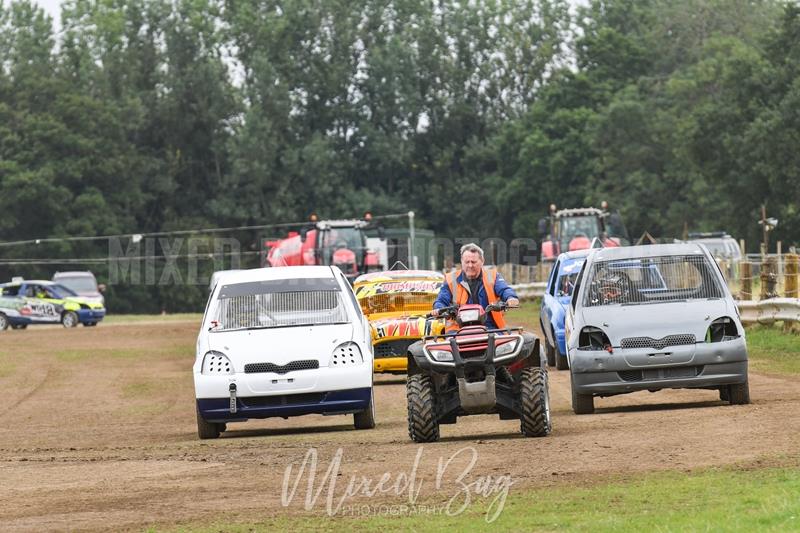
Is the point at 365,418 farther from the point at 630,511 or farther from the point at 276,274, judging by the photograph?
the point at 630,511

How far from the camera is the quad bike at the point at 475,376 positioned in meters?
14.6

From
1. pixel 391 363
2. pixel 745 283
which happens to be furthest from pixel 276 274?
pixel 745 283

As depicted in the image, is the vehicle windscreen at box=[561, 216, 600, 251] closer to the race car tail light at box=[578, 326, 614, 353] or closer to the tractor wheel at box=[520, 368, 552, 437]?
the race car tail light at box=[578, 326, 614, 353]

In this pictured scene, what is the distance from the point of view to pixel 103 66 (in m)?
115

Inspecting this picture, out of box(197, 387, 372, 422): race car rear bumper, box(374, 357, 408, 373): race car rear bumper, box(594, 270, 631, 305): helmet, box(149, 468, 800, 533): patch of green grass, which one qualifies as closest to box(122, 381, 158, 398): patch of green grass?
box(374, 357, 408, 373): race car rear bumper

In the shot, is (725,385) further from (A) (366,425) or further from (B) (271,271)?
(B) (271,271)

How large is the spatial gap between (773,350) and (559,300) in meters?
4.69

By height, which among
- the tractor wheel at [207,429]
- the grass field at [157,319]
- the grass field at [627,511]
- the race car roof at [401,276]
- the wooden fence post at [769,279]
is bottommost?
the grass field at [157,319]

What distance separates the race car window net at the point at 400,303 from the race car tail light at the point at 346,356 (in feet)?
26.5

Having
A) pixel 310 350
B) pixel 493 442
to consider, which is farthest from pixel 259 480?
pixel 310 350

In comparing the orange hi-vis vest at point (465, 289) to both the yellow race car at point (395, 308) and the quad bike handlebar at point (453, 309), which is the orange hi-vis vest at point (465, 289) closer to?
the quad bike handlebar at point (453, 309)

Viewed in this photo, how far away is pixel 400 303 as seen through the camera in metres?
25.0

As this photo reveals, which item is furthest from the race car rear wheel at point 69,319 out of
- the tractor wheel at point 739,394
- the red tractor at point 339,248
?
the tractor wheel at point 739,394

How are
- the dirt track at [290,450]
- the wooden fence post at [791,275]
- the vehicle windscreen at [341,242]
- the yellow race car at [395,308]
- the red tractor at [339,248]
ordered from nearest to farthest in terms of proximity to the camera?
the dirt track at [290,450], the yellow race car at [395,308], the wooden fence post at [791,275], the red tractor at [339,248], the vehicle windscreen at [341,242]
